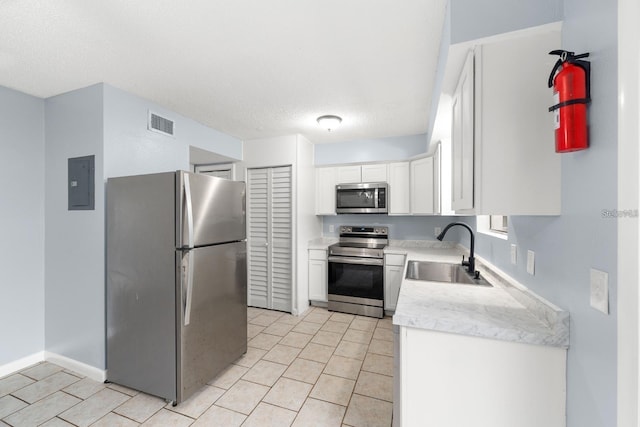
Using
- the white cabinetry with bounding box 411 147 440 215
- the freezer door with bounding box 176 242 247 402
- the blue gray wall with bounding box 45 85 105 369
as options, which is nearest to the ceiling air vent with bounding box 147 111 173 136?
the blue gray wall with bounding box 45 85 105 369

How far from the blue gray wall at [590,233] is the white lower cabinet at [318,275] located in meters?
2.80

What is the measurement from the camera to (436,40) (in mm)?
1654

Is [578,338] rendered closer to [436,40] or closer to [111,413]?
[436,40]

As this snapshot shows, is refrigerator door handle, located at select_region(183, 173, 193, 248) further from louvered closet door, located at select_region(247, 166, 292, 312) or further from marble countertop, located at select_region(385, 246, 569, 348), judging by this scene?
louvered closet door, located at select_region(247, 166, 292, 312)

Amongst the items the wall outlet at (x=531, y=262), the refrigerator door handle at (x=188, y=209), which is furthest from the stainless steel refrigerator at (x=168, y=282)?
the wall outlet at (x=531, y=262)

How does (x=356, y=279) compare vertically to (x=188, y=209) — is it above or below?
below

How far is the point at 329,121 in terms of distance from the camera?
296 cm

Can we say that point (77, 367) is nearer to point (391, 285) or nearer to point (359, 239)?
point (391, 285)

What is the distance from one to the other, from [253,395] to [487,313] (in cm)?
174

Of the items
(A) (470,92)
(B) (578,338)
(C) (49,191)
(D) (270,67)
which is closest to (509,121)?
(A) (470,92)

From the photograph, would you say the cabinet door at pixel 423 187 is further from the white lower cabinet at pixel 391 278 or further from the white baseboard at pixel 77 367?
the white baseboard at pixel 77 367

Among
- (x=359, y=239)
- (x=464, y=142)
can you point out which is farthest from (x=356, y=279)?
(x=464, y=142)

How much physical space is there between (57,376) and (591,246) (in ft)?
11.8

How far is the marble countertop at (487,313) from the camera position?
1.03 meters
